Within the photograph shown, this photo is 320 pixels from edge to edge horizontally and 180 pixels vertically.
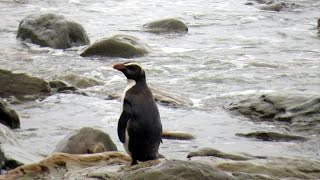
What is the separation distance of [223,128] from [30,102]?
9.89ft

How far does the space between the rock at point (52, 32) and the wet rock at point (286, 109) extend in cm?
548

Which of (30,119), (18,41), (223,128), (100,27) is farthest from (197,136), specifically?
(100,27)

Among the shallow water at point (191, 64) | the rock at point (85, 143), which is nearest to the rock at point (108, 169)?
the rock at point (85, 143)

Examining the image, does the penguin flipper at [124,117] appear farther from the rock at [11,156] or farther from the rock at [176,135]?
the rock at [176,135]

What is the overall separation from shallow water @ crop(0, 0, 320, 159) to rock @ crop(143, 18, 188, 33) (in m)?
0.26

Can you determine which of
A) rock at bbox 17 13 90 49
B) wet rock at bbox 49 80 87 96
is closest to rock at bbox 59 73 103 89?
wet rock at bbox 49 80 87 96

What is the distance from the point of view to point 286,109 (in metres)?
10.6

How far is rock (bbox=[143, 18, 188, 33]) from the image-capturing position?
17.9 meters

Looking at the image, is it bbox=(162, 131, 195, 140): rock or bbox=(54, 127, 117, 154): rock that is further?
bbox=(162, 131, 195, 140): rock

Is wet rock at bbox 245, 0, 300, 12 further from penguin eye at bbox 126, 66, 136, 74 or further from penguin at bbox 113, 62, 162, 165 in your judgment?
penguin at bbox 113, 62, 162, 165

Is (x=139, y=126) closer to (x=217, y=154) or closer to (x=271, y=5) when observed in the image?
(x=217, y=154)

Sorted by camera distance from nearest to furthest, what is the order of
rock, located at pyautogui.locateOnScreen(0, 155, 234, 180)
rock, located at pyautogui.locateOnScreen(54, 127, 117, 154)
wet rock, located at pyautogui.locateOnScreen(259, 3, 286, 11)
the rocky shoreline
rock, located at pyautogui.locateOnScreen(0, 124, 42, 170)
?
rock, located at pyautogui.locateOnScreen(0, 155, 234, 180)
the rocky shoreline
rock, located at pyautogui.locateOnScreen(0, 124, 42, 170)
rock, located at pyautogui.locateOnScreen(54, 127, 117, 154)
wet rock, located at pyautogui.locateOnScreen(259, 3, 286, 11)

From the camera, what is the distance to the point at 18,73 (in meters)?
11.7

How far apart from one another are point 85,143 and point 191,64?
6655 millimetres
